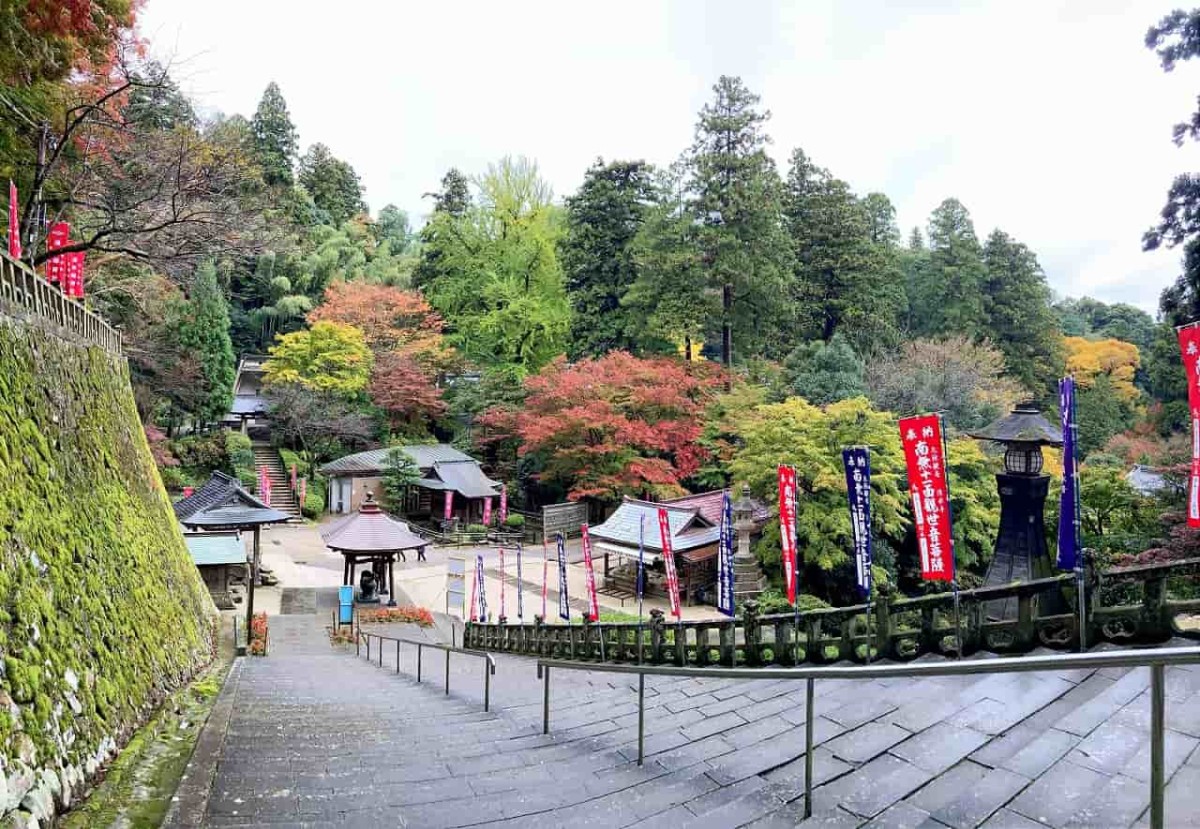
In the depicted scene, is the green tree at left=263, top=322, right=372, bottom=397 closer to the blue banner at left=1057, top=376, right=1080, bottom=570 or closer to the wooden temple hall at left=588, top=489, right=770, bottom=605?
the wooden temple hall at left=588, top=489, right=770, bottom=605

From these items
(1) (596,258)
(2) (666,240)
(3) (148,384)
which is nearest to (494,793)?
(2) (666,240)

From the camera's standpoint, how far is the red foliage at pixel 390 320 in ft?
112

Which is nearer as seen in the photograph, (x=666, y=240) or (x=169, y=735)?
(x=169, y=735)

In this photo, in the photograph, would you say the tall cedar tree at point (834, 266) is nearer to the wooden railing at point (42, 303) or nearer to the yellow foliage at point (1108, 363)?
the yellow foliage at point (1108, 363)

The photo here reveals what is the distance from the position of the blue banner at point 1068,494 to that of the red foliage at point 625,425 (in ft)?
60.5

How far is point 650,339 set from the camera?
1201 inches

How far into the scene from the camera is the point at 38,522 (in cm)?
517

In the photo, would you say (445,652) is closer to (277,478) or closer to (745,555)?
(745,555)

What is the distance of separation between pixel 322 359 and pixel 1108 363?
139ft

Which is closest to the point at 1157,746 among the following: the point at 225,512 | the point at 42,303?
the point at 42,303

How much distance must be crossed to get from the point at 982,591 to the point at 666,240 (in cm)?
2483

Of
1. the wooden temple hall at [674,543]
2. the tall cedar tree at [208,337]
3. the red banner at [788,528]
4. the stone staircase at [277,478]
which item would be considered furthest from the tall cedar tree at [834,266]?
the tall cedar tree at [208,337]

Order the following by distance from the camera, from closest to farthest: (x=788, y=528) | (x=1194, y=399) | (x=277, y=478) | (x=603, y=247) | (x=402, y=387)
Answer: (x=1194, y=399) → (x=788, y=528) → (x=277, y=478) → (x=603, y=247) → (x=402, y=387)

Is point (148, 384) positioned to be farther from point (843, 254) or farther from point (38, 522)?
point (843, 254)
